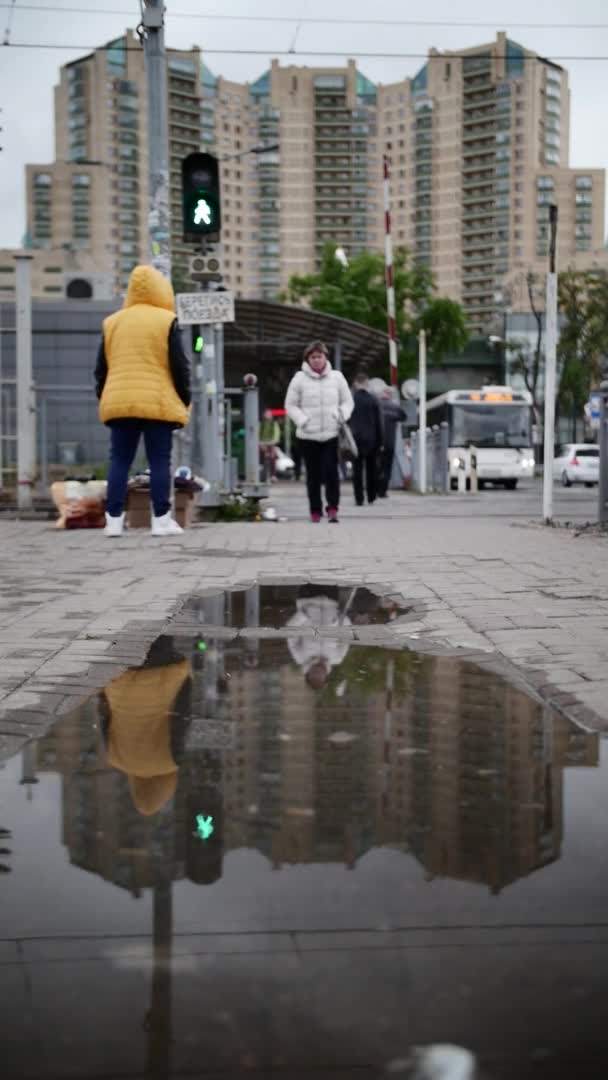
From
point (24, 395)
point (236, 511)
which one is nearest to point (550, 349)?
point (236, 511)

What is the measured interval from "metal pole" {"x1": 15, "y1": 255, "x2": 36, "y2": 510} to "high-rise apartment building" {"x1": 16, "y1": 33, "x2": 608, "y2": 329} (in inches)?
4857

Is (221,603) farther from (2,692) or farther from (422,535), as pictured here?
(422,535)

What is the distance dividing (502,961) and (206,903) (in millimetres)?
572

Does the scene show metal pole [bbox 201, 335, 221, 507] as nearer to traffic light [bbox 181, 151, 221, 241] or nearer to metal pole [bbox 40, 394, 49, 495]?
traffic light [bbox 181, 151, 221, 241]

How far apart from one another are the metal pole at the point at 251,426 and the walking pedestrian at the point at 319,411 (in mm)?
3175

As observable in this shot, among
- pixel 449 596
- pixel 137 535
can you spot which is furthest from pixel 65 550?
pixel 449 596

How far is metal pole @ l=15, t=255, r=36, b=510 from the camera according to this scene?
1573 cm

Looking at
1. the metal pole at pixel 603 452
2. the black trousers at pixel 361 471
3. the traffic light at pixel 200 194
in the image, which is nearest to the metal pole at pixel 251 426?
the black trousers at pixel 361 471

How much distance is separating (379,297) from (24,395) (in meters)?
50.8

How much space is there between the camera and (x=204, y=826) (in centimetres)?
295

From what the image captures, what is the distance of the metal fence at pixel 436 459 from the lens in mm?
29656

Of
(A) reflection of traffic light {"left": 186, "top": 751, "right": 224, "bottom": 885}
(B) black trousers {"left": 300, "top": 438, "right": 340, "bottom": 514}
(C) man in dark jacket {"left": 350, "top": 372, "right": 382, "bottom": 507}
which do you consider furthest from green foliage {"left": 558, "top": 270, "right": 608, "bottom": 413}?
(A) reflection of traffic light {"left": 186, "top": 751, "right": 224, "bottom": 885}

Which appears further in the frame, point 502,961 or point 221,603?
point 221,603

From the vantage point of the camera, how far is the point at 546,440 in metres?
15.1
